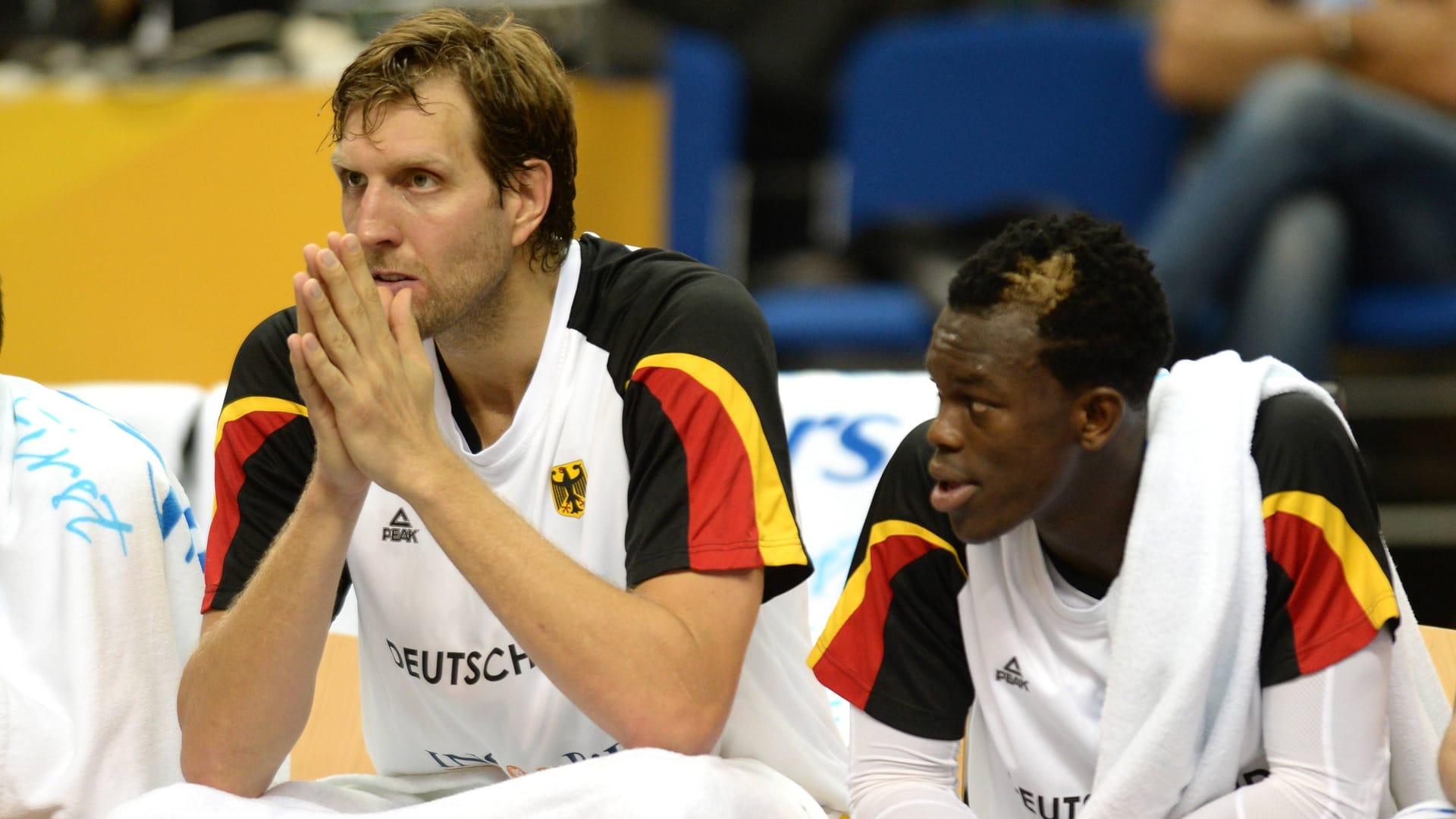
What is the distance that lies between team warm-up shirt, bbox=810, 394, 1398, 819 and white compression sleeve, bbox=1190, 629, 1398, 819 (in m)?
0.03

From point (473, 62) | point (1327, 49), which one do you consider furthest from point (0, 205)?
point (1327, 49)

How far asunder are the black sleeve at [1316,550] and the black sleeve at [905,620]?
35 cm

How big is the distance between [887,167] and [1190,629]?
2746 millimetres

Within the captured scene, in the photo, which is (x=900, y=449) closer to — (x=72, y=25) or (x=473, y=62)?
(x=473, y=62)

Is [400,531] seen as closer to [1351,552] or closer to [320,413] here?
[320,413]

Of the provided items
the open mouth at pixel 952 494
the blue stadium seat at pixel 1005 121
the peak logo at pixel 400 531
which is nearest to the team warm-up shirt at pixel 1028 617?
the open mouth at pixel 952 494

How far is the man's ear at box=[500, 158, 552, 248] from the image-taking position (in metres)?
2.01

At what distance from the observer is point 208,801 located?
182 centimetres

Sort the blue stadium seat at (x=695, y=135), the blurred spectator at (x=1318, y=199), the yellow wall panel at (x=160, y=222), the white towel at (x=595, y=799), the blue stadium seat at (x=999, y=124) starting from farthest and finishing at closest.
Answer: the blue stadium seat at (x=999, y=124) < the blue stadium seat at (x=695, y=135) < the yellow wall panel at (x=160, y=222) < the blurred spectator at (x=1318, y=199) < the white towel at (x=595, y=799)

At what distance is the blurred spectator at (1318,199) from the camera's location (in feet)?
11.8

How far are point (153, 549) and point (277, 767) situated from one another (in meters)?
0.36

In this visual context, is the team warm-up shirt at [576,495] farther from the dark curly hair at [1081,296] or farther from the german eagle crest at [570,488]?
the dark curly hair at [1081,296]

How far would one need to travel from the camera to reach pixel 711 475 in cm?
188

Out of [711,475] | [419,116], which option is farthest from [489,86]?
[711,475]
